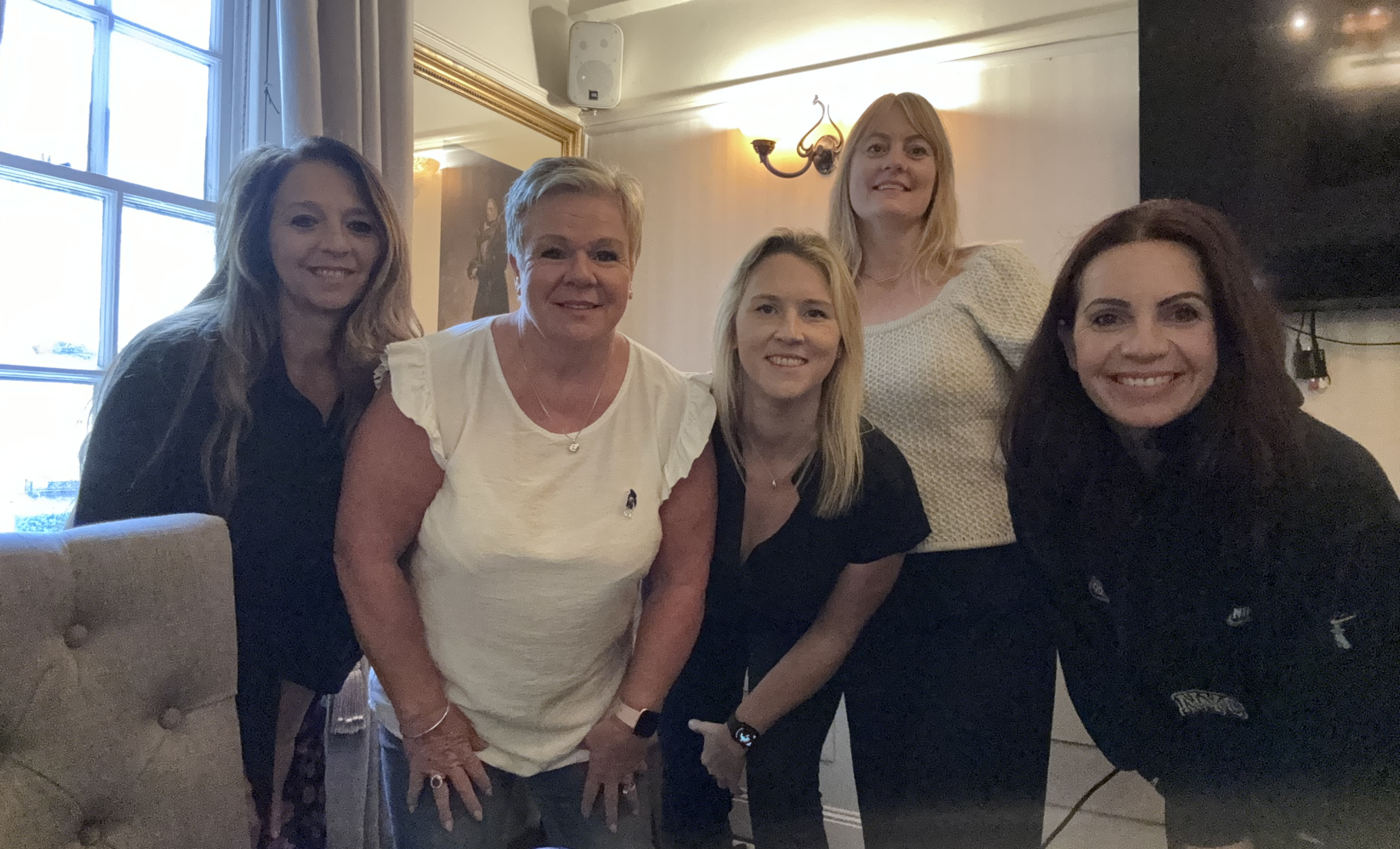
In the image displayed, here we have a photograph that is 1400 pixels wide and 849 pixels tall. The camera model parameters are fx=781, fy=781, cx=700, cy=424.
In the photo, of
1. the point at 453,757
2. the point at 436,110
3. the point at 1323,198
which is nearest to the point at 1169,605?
the point at 453,757

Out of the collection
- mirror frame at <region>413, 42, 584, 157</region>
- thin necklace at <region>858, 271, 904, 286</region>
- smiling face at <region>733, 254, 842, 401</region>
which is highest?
mirror frame at <region>413, 42, 584, 157</region>

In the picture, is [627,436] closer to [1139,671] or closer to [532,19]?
[1139,671]

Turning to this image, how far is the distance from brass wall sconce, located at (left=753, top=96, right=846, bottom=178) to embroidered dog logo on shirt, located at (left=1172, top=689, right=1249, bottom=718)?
2.03 metres

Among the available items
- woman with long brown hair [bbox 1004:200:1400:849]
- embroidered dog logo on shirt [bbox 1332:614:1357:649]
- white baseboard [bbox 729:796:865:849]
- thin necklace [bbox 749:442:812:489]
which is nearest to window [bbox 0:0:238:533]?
thin necklace [bbox 749:442:812:489]

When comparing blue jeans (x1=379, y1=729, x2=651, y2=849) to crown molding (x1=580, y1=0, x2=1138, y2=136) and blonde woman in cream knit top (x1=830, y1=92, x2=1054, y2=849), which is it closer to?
blonde woman in cream knit top (x1=830, y1=92, x2=1054, y2=849)

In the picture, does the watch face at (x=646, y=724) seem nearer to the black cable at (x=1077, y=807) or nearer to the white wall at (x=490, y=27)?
the black cable at (x=1077, y=807)

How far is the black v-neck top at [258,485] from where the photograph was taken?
1.07 metres

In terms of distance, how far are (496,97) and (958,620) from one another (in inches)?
92.2

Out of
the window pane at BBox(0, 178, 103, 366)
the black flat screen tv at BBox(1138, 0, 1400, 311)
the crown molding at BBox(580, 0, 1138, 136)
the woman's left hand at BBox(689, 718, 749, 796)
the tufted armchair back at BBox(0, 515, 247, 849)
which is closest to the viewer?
the tufted armchair back at BBox(0, 515, 247, 849)

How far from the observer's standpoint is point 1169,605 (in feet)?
3.56

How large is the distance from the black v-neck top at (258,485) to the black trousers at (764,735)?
0.59m

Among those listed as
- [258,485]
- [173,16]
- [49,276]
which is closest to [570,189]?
[258,485]

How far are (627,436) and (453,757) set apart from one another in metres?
0.52

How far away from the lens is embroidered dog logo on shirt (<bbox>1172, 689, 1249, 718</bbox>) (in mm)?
1083
